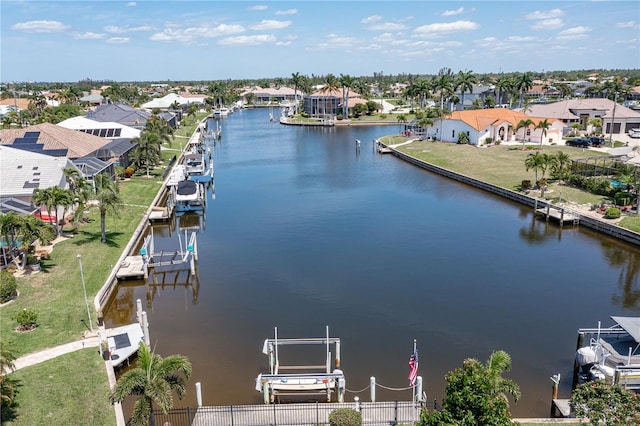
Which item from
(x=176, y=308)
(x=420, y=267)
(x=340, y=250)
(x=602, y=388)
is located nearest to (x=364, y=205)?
(x=340, y=250)

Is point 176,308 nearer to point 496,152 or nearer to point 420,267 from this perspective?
point 420,267

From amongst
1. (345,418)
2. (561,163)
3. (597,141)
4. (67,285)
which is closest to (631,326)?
(345,418)

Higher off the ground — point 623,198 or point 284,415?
point 623,198

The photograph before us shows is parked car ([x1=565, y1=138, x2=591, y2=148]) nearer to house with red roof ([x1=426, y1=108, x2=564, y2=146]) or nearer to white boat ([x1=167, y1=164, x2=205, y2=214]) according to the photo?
house with red roof ([x1=426, y1=108, x2=564, y2=146])

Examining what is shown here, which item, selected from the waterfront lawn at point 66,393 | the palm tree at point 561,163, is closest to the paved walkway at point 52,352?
the waterfront lawn at point 66,393

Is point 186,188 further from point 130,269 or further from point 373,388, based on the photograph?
point 373,388

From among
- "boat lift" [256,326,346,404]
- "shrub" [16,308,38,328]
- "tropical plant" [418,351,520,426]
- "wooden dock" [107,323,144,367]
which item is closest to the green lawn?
"boat lift" [256,326,346,404]

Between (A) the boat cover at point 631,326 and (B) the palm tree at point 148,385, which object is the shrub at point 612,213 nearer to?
(A) the boat cover at point 631,326
